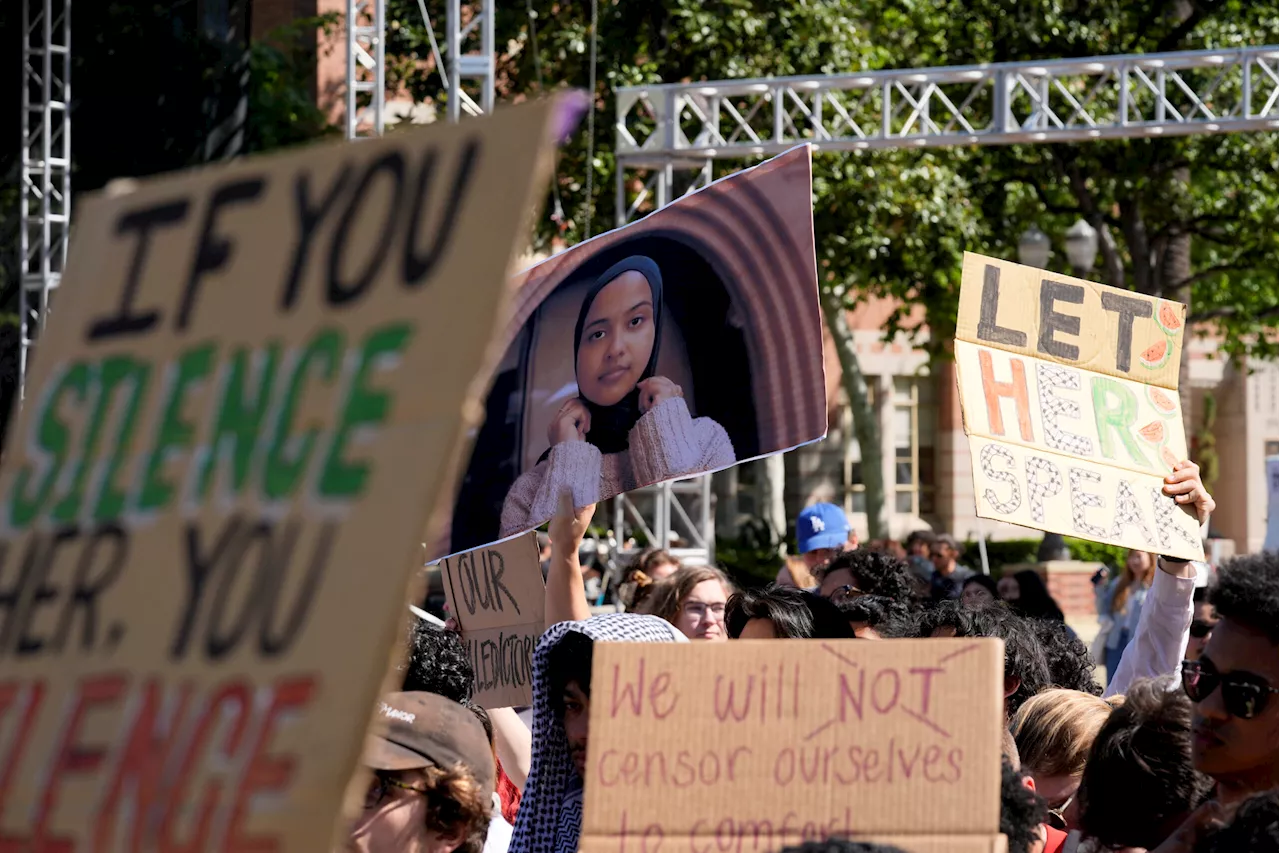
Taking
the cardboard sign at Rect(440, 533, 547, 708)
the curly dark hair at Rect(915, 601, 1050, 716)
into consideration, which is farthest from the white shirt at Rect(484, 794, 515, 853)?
the curly dark hair at Rect(915, 601, 1050, 716)

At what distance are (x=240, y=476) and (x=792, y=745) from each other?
2.84 ft

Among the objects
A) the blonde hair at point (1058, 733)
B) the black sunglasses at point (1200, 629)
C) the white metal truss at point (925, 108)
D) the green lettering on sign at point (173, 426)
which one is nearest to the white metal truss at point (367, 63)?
the white metal truss at point (925, 108)

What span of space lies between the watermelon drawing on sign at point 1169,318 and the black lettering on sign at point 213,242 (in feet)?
11.0

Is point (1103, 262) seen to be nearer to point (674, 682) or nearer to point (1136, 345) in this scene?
point (1136, 345)

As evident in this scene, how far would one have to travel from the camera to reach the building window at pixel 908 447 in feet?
113

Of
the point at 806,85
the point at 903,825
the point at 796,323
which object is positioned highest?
the point at 806,85

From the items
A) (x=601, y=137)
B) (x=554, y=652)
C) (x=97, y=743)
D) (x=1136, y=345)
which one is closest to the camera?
(x=97, y=743)

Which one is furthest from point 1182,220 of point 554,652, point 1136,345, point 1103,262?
point 554,652

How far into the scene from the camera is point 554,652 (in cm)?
304

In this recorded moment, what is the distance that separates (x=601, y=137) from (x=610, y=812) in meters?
17.2

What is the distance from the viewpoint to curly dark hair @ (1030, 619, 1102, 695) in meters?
4.52

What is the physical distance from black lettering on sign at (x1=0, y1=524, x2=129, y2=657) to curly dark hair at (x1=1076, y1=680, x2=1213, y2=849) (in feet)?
5.60

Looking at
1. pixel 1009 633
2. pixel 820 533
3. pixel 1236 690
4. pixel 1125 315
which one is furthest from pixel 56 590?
pixel 820 533

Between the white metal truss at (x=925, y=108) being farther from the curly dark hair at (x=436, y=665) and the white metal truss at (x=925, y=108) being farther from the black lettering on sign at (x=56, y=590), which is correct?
the black lettering on sign at (x=56, y=590)
